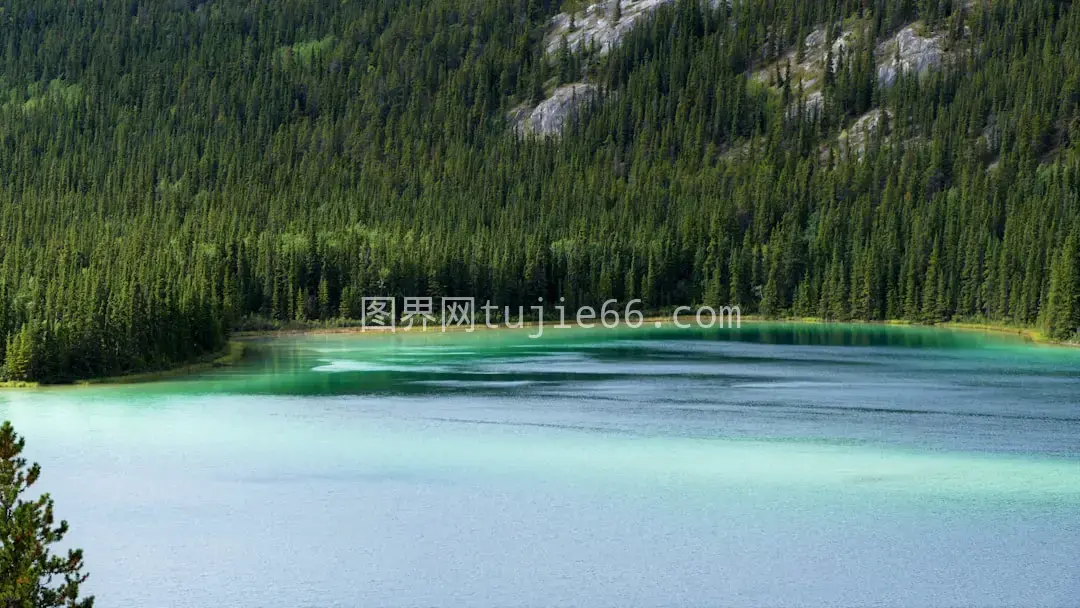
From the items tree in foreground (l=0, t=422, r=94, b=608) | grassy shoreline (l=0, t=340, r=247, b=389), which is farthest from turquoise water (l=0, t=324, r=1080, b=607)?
tree in foreground (l=0, t=422, r=94, b=608)

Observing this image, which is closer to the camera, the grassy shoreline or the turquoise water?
the turquoise water

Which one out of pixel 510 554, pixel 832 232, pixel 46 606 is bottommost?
pixel 510 554

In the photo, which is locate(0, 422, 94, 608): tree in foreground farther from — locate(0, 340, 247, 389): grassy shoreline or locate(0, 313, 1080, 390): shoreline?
A: locate(0, 313, 1080, 390): shoreline

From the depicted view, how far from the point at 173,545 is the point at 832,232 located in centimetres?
14470

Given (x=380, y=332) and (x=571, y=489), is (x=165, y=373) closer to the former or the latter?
(x=571, y=489)

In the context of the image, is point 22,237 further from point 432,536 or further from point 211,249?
point 432,536

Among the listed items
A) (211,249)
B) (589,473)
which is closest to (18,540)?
(589,473)

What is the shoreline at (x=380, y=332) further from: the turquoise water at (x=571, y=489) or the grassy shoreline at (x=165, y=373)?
the turquoise water at (x=571, y=489)

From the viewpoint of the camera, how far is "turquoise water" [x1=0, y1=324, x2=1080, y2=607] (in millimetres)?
32781

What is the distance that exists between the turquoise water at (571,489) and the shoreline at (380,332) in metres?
6.09

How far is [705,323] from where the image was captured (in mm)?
159875

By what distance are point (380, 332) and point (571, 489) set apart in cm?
10428

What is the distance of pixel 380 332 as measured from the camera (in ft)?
480

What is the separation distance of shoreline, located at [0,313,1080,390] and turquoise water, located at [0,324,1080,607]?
6.09m
